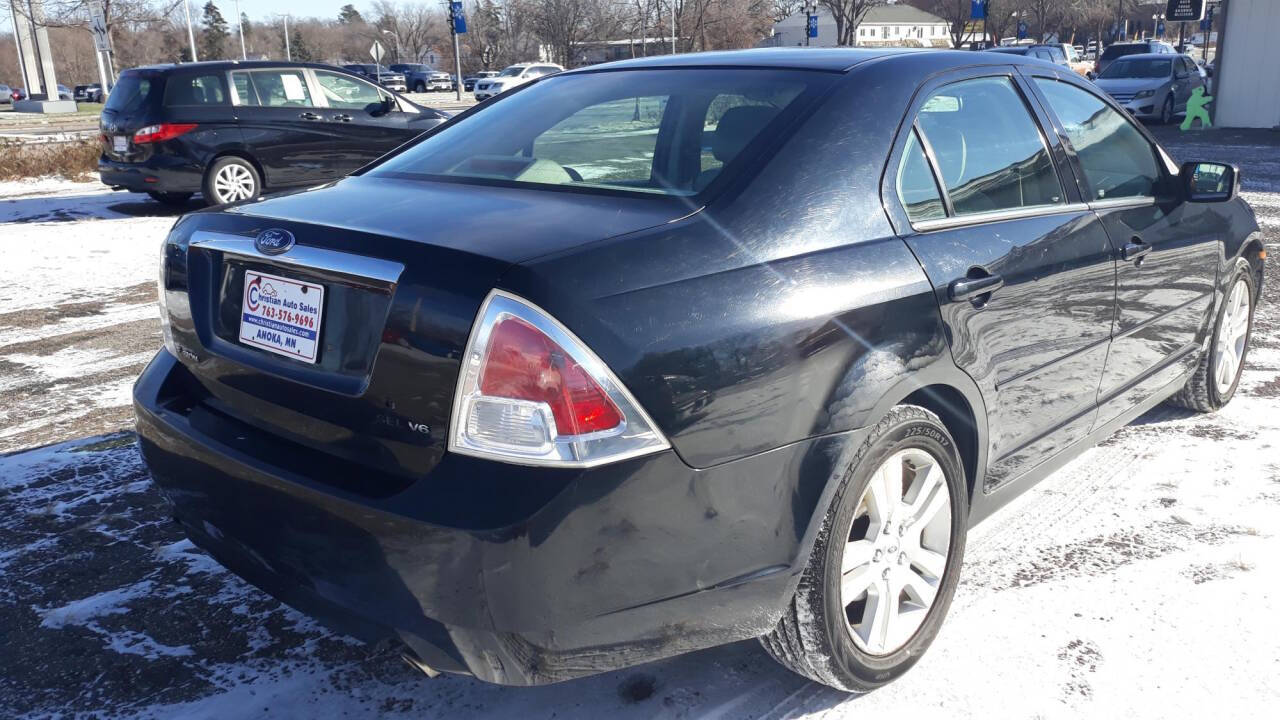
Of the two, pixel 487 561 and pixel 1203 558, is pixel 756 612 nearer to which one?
pixel 487 561

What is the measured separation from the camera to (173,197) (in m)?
12.0

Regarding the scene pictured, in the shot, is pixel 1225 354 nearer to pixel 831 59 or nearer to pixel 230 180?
pixel 831 59

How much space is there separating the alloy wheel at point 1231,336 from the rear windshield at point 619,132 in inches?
110

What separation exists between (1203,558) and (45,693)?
11.4 ft

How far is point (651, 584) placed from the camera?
7.01ft

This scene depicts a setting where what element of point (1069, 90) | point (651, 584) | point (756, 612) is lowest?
point (756, 612)

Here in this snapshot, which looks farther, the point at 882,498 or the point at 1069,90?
Answer: the point at 1069,90

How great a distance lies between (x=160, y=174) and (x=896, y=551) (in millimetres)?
10605

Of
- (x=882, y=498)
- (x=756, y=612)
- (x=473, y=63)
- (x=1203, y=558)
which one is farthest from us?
(x=473, y=63)

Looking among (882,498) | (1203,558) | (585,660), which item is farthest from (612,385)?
(1203,558)

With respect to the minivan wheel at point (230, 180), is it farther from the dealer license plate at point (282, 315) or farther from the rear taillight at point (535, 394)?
the rear taillight at point (535, 394)

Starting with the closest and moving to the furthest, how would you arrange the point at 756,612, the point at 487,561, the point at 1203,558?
the point at 487,561 < the point at 756,612 < the point at 1203,558

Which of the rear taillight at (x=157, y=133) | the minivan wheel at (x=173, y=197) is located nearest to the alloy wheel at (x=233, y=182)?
the minivan wheel at (x=173, y=197)

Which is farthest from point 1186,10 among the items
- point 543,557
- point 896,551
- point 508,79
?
point 508,79
